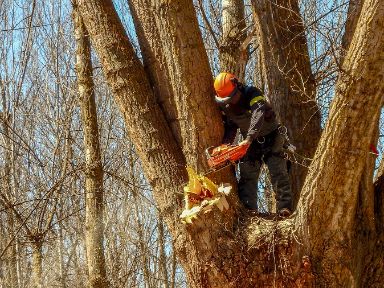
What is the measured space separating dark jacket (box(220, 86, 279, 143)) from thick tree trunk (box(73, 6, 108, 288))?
9.11 feet

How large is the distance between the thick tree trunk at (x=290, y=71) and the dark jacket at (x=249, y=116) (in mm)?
610

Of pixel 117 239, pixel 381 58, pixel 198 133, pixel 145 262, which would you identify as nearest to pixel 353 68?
pixel 381 58

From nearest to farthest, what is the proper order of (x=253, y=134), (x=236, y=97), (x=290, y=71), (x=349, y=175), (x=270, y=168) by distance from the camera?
(x=349, y=175) → (x=253, y=134) → (x=236, y=97) → (x=270, y=168) → (x=290, y=71)

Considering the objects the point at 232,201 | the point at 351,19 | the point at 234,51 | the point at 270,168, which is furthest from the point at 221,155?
Result: the point at 351,19

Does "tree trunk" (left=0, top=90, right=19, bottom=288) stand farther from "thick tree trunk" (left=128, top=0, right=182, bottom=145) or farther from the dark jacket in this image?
the dark jacket

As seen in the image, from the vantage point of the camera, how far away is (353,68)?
138 inches

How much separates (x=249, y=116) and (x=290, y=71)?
921 mm

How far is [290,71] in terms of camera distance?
5383mm

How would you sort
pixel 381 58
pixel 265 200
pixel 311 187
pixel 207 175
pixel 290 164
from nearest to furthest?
pixel 381 58 → pixel 311 187 → pixel 207 175 → pixel 290 164 → pixel 265 200

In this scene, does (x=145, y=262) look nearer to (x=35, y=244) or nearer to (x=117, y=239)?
(x=117, y=239)

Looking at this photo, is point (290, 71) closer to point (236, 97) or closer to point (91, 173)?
point (236, 97)

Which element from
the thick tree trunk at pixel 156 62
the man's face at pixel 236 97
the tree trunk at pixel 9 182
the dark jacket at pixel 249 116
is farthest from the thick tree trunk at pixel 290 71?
the tree trunk at pixel 9 182

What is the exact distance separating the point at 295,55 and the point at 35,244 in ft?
14.6

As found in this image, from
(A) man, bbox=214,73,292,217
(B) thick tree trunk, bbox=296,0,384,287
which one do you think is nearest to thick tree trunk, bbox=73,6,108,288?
(A) man, bbox=214,73,292,217
